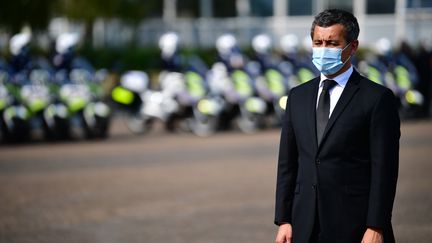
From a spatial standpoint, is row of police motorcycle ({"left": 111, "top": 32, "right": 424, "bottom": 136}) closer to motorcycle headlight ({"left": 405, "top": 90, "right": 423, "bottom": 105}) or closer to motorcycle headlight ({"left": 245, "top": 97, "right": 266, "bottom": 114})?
motorcycle headlight ({"left": 245, "top": 97, "right": 266, "bottom": 114})

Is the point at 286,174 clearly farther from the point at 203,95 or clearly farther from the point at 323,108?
the point at 203,95

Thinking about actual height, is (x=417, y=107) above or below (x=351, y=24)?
below

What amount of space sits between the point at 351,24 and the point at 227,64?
692 inches

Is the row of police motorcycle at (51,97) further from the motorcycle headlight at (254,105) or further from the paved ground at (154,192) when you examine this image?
the motorcycle headlight at (254,105)

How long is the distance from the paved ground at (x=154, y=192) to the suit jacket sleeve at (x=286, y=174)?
3.88 m

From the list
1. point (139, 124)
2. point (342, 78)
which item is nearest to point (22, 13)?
point (139, 124)

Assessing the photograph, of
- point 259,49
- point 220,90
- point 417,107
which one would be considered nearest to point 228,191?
point 220,90

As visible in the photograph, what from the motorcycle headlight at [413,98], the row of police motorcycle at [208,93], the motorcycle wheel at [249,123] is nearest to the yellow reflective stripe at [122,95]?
the row of police motorcycle at [208,93]

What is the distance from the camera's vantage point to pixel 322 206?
4.27 m

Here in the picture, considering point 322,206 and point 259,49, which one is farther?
point 259,49

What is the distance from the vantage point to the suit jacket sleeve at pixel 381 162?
417cm

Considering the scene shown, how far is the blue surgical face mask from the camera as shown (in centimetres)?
421

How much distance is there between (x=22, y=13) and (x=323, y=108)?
25.6 metres

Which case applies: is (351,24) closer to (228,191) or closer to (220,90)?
(228,191)
